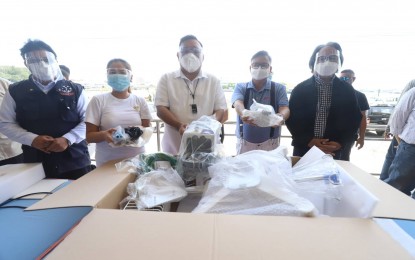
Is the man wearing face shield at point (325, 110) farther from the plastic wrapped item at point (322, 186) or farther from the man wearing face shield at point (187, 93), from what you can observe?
the plastic wrapped item at point (322, 186)

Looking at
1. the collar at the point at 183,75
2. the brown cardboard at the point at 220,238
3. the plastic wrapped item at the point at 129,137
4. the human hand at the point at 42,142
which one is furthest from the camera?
the collar at the point at 183,75

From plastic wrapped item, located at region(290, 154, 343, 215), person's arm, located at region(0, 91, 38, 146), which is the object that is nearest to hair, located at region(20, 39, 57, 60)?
person's arm, located at region(0, 91, 38, 146)

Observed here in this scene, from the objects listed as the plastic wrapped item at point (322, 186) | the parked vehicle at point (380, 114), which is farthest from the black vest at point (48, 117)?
the parked vehicle at point (380, 114)

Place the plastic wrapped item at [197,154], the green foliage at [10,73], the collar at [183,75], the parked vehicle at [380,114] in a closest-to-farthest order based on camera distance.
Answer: the plastic wrapped item at [197,154] → the collar at [183,75] → the green foliage at [10,73] → the parked vehicle at [380,114]

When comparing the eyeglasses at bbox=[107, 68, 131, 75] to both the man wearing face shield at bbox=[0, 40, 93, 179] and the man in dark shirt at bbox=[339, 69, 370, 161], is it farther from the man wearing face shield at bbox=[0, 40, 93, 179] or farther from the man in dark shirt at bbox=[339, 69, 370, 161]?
the man in dark shirt at bbox=[339, 69, 370, 161]

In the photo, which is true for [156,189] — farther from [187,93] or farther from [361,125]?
[361,125]

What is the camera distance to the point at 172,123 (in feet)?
4.60

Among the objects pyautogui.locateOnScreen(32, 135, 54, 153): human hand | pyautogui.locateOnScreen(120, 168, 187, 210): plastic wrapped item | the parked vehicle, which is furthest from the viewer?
the parked vehicle

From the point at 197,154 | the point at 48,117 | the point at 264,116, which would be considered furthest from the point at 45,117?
the point at 264,116

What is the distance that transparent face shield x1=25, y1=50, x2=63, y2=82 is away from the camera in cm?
130

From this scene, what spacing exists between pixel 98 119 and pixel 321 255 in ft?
4.27

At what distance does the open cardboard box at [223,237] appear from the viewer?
0.41 metres

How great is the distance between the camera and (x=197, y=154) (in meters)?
0.80

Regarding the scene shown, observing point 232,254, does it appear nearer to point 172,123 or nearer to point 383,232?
point 383,232
